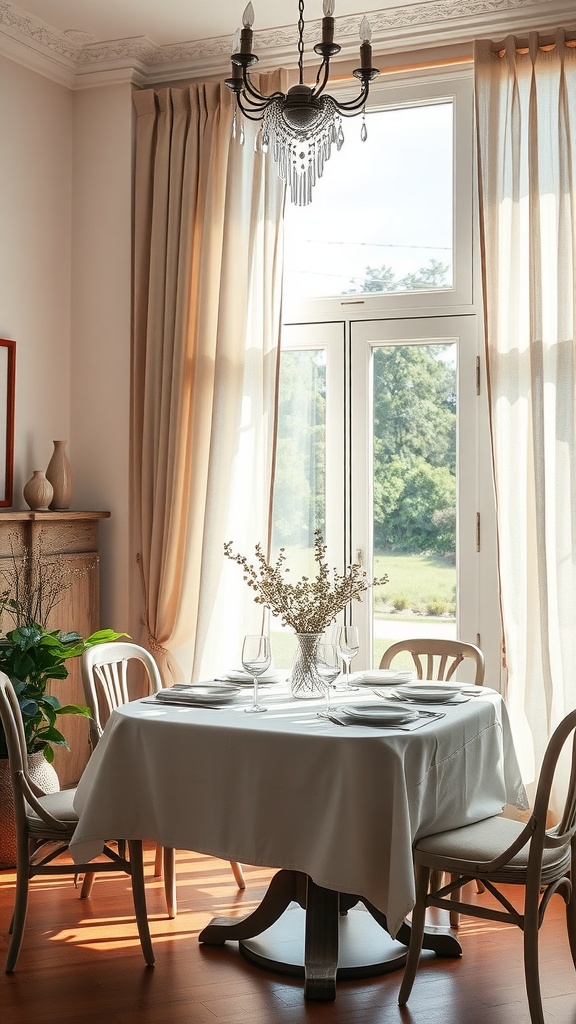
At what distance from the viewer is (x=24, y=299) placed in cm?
511

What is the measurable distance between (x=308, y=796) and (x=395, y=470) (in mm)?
2340

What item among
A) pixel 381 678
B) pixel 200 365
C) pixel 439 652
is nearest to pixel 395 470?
pixel 200 365

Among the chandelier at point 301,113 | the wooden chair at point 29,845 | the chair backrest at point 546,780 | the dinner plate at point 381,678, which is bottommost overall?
the wooden chair at point 29,845

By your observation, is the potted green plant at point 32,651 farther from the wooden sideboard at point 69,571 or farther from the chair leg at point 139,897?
the chair leg at point 139,897

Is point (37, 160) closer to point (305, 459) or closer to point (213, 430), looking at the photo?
point (213, 430)

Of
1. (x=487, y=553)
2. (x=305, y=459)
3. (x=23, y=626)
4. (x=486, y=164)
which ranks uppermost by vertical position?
(x=486, y=164)

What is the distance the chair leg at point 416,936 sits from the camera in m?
2.98

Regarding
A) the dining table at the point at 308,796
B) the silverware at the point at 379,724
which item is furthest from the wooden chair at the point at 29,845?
the silverware at the point at 379,724

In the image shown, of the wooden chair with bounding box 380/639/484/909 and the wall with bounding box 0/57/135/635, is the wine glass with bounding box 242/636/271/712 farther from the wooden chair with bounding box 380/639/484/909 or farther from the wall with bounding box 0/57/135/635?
the wall with bounding box 0/57/135/635

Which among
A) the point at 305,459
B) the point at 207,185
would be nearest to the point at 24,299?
the point at 207,185

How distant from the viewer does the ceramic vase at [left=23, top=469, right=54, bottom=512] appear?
4883 millimetres

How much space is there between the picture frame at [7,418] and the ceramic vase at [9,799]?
1.23 metres

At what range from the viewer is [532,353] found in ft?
14.7

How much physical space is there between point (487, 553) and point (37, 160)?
9.44 ft
